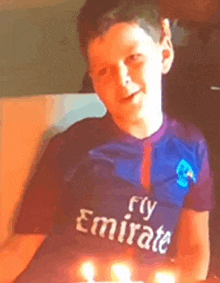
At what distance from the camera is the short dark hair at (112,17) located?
132cm

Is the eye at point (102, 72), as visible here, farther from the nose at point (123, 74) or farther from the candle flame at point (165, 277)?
the candle flame at point (165, 277)

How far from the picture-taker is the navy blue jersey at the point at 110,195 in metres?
1.25

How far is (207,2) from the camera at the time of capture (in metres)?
1.34

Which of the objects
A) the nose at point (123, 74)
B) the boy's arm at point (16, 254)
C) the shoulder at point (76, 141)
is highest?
the nose at point (123, 74)

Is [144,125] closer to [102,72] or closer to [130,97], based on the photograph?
[130,97]

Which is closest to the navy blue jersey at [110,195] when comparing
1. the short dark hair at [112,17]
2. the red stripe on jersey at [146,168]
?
the red stripe on jersey at [146,168]

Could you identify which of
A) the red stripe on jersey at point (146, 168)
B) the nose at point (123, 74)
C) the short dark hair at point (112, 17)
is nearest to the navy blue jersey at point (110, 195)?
the red stripe on jersey at point (146, 168)

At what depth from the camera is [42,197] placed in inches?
50.2

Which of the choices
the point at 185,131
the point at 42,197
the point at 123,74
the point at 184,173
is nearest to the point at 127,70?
the point at 123,74

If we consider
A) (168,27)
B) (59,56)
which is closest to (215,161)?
(168,27)

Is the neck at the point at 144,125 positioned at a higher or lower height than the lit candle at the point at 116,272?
higher

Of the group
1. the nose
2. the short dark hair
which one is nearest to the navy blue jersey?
the nose

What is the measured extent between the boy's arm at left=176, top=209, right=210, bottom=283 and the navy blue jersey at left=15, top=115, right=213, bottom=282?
27 mm

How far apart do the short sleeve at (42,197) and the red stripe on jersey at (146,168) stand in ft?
0.87
